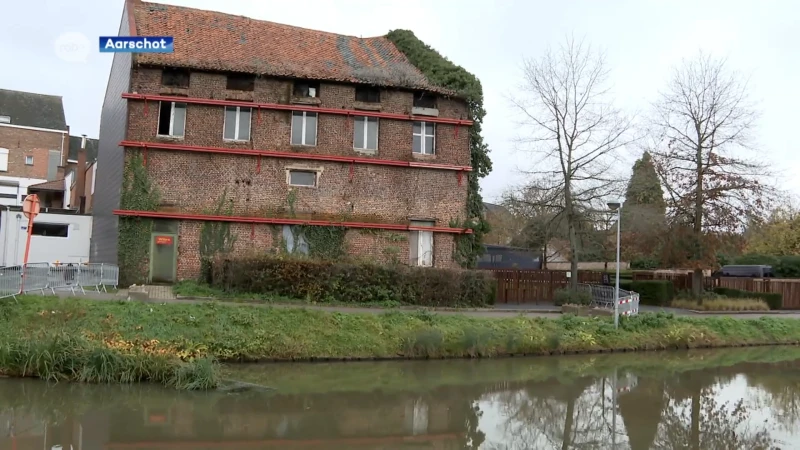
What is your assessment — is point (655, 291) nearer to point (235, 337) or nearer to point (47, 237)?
point (235, 337)

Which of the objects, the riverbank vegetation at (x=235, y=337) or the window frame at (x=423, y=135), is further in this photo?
the window frame at (x=423, y=135)

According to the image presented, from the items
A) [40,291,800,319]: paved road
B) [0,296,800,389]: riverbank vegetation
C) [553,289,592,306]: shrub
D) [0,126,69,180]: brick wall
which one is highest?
[0,126,69,180]: brick wall

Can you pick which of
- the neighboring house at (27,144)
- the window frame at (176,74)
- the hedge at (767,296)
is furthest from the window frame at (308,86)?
the neighboring house at (27,144)

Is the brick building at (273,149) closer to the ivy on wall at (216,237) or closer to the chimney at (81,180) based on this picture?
the ivy on wall at (216,237)

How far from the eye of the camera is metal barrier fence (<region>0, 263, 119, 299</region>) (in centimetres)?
1502

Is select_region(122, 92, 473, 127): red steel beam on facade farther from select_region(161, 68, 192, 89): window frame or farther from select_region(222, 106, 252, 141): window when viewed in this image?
select_region(161, 68, 192, 89): window frame

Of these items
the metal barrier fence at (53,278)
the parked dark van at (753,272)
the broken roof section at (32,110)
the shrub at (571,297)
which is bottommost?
the shrub at (571,297)

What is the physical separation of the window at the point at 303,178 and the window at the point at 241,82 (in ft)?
11.8

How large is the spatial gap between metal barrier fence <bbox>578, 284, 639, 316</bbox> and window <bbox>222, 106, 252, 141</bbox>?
14778mm

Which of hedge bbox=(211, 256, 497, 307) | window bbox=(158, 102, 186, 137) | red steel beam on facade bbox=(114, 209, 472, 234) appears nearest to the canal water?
hedge bbox=(211, 256, 497, 307)

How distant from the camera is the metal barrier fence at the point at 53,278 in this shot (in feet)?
49.3

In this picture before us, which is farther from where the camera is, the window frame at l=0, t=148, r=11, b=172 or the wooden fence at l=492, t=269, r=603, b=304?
the window frame at l=0, t=148, r=11, b=172

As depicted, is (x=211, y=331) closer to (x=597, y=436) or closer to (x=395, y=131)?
(x=597, y=436)

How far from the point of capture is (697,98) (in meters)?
29.4
